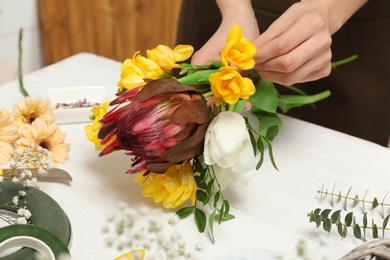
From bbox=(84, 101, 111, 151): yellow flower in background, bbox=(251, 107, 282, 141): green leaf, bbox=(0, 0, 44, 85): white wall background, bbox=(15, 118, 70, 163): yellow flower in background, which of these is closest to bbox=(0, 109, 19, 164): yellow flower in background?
bbox=(15, 118, 70, 163): yellow flower in background

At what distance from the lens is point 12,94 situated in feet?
3.08

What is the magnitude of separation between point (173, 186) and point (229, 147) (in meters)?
0.09

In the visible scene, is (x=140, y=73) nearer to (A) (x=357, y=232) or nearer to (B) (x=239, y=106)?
(B) (x=239, y=106)

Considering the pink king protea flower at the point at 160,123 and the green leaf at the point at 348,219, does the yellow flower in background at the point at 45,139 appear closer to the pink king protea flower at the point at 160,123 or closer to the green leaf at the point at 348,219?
the pink king protea flower at the point at 160,123

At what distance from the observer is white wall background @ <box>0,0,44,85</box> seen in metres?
1.70

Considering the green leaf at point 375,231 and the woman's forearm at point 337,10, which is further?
the woman's forearm at point 337,10

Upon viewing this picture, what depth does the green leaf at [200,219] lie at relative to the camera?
664mm

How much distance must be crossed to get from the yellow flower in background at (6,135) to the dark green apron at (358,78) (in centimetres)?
51

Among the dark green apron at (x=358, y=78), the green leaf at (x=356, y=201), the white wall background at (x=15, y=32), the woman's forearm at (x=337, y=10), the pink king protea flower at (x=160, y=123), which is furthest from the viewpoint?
the white wall background at (x=15, y=32)

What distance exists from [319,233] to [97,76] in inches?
20.3


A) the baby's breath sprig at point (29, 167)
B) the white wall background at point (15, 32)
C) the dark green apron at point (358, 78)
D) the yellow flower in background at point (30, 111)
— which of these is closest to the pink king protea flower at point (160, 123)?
the baby's breath sprig at point (29, 167)

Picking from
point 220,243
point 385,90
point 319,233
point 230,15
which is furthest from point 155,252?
point 385,90

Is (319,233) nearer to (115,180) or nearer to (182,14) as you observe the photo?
(115,180)

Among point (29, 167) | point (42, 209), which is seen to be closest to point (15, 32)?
point (29, 167)
